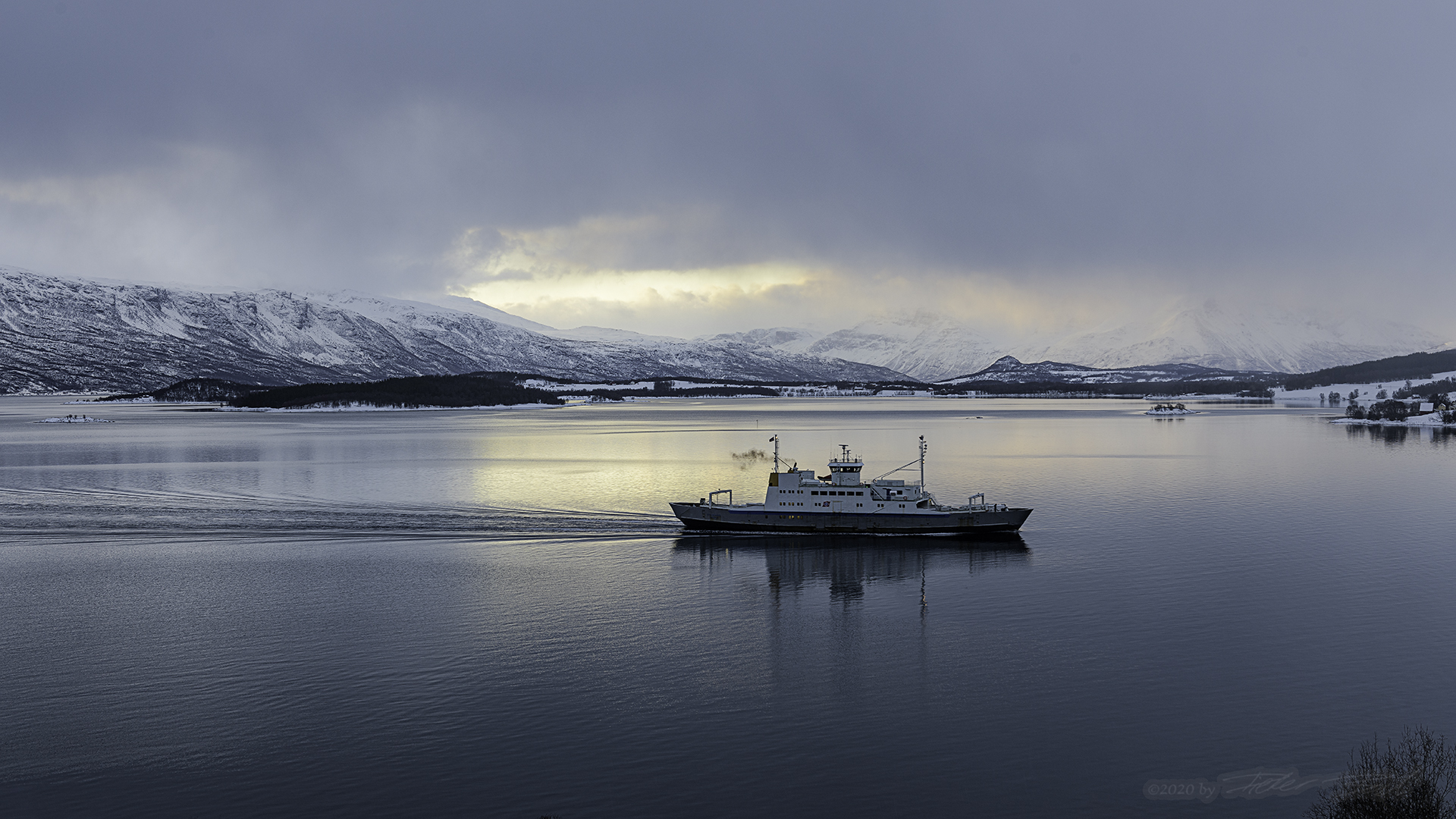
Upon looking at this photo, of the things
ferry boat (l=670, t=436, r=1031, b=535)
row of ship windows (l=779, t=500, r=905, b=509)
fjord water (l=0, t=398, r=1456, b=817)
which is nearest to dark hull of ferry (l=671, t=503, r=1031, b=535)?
ferry boat (l=670, t=436, r=1031, b=535)

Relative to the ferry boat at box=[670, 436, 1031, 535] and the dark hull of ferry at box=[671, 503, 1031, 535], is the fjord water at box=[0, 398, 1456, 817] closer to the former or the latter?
the dark hull of ferry at box=[671, 503, 1031, 535]

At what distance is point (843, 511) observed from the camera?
64.6 m

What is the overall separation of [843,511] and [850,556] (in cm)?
753

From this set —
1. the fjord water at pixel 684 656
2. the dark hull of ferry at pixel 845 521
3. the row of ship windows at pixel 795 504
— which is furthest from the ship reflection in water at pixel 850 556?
the row of ship windows at pixel 795 504

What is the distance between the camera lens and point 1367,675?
32.3 meters

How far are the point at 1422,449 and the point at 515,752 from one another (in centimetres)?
13792

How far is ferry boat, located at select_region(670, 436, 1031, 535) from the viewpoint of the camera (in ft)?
208

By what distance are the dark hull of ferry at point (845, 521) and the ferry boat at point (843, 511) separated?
49 mm

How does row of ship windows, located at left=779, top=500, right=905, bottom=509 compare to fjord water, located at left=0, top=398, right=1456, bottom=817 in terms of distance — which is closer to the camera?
fjord water, located at left=0, top=398, right=1456, bottom=817

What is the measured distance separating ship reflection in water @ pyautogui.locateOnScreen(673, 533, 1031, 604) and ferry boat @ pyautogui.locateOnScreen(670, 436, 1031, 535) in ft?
2.35

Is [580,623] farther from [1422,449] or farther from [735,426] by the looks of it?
[735,426]

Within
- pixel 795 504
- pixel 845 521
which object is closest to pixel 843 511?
pixel 845 521

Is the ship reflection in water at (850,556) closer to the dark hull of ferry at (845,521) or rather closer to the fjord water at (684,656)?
the fjord water at (684,656)

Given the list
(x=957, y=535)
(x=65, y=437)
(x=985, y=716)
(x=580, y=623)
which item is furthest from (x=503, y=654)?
(x=65, y=437)
